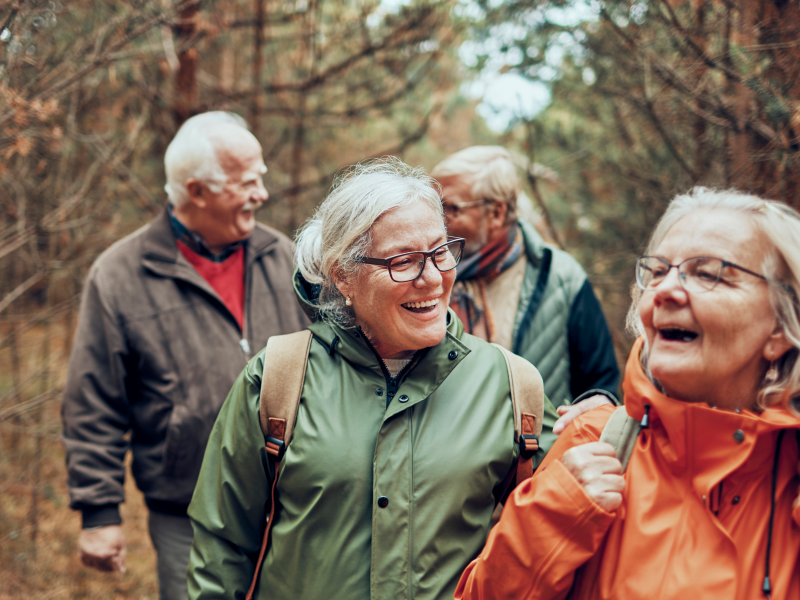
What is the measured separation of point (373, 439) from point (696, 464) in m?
0.86

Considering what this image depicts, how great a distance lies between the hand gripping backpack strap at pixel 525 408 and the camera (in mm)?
1912

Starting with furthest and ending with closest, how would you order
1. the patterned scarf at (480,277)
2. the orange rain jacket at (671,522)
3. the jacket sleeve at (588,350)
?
the patterned scarf at (480,277) < the jacket sleeve at (588,350) < the orange rain jacket at (671,522)

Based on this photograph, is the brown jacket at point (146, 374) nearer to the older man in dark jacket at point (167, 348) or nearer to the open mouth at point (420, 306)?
the older man in dark jacket at point (167, 348)

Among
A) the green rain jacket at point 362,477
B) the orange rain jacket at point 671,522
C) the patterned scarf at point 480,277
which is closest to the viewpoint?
the orange rain jacket at point 671,522

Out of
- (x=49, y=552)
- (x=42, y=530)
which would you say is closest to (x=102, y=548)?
(x=49, y=552)

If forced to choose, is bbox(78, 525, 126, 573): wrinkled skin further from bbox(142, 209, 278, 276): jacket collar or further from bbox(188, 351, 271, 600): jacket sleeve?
bbox(142, 209, 278, 276): jacket collar

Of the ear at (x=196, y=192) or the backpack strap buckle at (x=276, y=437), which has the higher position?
the ear at (x=196, y=192)

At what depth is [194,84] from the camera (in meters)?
5.37

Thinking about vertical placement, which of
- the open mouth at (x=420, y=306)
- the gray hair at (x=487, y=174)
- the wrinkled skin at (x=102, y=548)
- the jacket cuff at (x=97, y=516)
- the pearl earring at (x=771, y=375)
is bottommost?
the wrinkled skin at (x=102, y=548)

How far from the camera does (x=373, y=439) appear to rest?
6.13 feet

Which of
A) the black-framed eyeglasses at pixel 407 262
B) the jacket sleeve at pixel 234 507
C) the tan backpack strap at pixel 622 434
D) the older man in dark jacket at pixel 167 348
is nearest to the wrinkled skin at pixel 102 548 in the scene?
the older man in dark jacket at pixel 167 348

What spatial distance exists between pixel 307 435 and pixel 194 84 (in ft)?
14.4

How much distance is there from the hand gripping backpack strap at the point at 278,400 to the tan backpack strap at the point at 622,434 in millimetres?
897

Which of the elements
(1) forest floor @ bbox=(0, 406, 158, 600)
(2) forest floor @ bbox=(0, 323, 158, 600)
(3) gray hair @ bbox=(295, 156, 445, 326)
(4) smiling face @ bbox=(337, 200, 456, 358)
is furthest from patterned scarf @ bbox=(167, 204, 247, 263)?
(1) forest floor @ bbox=(0, 406, 158, 600)
